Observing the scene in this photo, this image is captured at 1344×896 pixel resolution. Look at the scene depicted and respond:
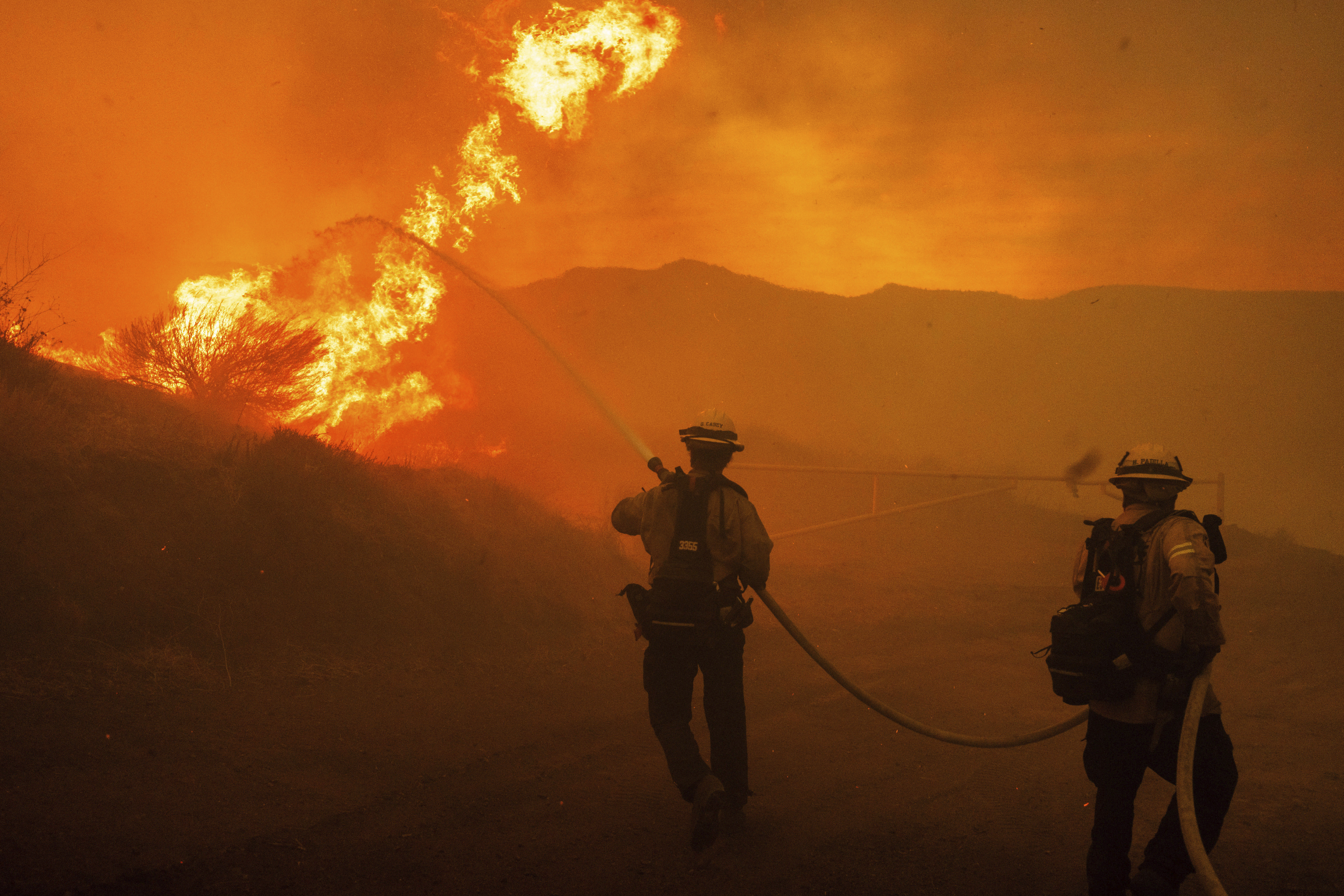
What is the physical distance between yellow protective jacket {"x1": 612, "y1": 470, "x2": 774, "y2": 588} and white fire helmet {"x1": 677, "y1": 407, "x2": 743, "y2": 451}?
0.64 feet

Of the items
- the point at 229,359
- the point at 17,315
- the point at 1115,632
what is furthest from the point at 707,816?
the point at 229,359

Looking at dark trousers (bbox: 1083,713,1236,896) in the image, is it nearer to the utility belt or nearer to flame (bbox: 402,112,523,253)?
the utility belt

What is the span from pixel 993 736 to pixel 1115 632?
336 centimetres

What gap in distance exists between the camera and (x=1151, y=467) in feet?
12.6

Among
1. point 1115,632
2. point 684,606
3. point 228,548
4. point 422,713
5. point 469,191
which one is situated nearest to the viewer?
point 1115,632

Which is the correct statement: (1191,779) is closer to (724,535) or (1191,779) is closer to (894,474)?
(724,535)

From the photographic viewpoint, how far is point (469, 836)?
4062mm

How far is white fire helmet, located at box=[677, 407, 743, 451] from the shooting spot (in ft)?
15.7

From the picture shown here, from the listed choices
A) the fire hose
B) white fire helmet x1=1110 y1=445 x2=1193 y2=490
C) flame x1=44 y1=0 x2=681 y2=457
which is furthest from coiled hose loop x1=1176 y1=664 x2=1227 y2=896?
flame x1=44 y1=0 x2=681 y2=457

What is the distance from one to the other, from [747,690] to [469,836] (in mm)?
3614

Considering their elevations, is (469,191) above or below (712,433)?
above

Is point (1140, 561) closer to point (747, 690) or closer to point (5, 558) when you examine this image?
point (747, 690)

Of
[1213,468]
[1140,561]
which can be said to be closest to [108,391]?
[1140,561]

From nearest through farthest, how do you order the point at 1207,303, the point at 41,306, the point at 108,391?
the point at 108,391 → the point at 41,306 → the point at 1207,303
